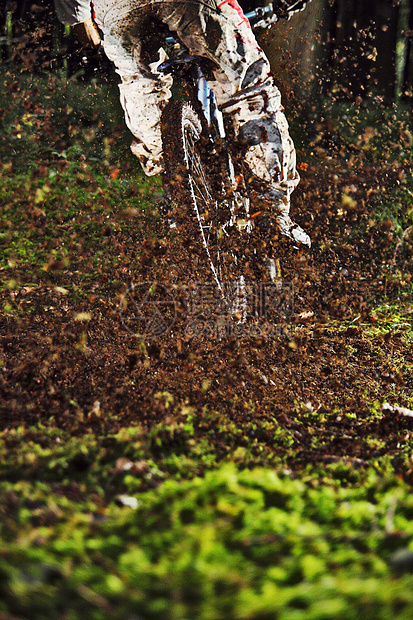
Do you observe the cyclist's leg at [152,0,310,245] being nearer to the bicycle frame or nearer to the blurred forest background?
the bicycle frame

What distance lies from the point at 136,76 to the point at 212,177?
3.24ft

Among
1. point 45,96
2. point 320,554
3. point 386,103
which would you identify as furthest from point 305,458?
point 386,103

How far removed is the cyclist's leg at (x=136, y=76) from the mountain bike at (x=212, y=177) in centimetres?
10

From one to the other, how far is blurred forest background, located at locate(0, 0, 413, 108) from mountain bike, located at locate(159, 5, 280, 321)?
170 centimetres

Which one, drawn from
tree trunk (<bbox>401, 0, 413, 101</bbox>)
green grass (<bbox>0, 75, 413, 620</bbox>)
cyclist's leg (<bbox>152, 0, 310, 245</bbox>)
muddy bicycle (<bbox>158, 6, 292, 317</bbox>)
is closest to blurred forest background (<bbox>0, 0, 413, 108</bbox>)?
tree trunk (<bbox>401, 0, 413, 101</bbox>)

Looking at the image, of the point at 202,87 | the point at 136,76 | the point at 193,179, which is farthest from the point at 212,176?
the point at 136,76

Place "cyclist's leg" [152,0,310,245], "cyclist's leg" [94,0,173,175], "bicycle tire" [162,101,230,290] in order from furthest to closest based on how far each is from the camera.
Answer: "bicycle tire" [162,101,230,290] < "cyclist's leg" [94,0,173,175] < "cyclist's leg" [152,0,310,245]

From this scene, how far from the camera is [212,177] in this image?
374 centimetres

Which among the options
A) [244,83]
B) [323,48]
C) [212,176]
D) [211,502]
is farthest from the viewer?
[323,48]

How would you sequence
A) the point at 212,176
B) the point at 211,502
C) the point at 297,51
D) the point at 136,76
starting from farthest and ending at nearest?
the point at 297,51 → the point at 212,176 → the point at 136,76 → the point at 211,502

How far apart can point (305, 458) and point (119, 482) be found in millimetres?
814

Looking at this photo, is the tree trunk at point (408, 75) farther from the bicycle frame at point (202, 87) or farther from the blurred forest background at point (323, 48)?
the bicycle frame at point (202, 87)

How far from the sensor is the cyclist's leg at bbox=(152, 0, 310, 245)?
2.98m

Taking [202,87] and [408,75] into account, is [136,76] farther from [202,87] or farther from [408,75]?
[408,75]
